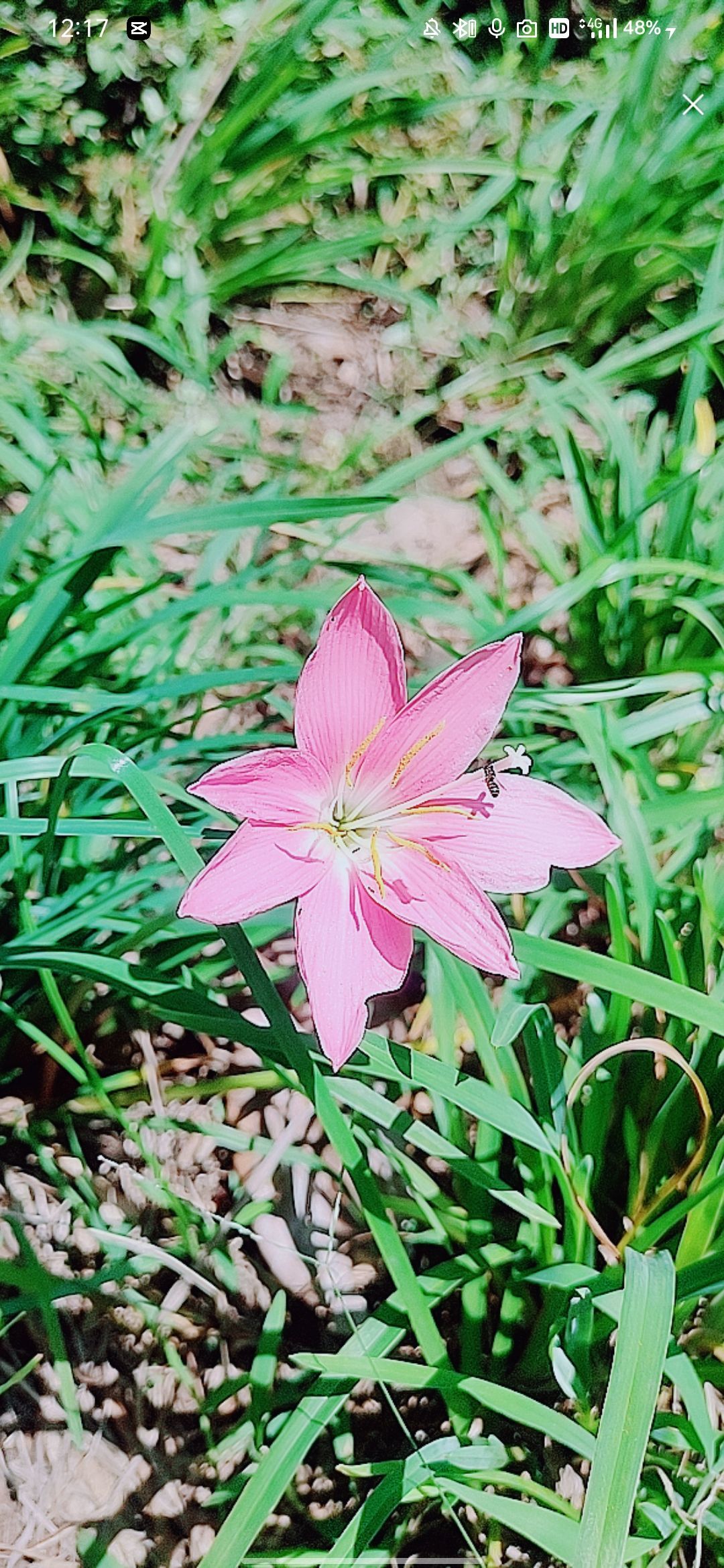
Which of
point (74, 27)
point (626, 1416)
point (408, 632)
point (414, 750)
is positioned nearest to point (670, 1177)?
point (626, 1416)

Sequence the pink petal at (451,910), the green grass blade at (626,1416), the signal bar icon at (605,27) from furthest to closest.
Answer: the signal bar icon at (605,27)
the pink petal at (451,910)
the green grass blade at (626,1416)

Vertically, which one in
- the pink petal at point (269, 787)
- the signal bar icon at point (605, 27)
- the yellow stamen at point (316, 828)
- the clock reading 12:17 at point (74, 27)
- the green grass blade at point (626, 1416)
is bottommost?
the green grass blade at point (626, 1416)

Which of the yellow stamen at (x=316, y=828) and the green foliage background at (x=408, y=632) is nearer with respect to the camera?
the yellow stamen at (x=316, y=828)

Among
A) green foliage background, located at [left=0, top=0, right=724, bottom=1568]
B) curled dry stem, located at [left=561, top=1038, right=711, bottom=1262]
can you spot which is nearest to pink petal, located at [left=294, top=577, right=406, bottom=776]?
green foliage background, located at [left=0, top=0, right=724, bottom=1568]

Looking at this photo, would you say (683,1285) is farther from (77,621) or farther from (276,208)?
(276,208)

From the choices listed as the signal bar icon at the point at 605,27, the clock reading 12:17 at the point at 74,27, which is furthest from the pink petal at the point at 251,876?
the signal bar icon at the point at 605,27

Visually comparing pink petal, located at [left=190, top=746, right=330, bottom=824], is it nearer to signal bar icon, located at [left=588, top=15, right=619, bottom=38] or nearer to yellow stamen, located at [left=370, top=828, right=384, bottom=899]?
yellow stamen, located at [left=370, top=828, right=384, bottom=899]

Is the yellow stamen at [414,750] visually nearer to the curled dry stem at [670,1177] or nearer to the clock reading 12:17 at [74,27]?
the curled dry stem at [670,1177]

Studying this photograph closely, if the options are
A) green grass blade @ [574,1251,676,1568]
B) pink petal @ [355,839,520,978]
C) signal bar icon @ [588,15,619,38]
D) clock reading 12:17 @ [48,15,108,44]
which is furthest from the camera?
signal bar icon @ [588,15,619,38]
